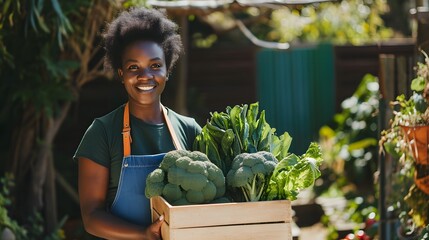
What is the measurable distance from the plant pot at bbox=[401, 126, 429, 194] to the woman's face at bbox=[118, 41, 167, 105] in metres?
1.50

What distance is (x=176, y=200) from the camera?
10.5 feet

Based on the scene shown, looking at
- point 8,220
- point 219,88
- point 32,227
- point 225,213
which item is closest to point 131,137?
point 225,213

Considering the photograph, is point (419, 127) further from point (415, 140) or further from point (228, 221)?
point (228, 221)

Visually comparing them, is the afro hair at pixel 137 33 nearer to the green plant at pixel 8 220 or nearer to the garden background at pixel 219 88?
the garden background at pixel 219 88

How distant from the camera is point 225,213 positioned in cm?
314

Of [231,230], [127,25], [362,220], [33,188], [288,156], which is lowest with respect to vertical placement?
[362,220]

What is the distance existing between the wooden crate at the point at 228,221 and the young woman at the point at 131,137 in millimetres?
186

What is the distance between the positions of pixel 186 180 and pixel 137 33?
0.77 meters

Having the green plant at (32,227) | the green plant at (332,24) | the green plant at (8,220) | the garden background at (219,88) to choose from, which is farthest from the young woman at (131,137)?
the green plant at (332,24)

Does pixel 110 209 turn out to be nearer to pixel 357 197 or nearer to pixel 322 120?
pixel 357 197

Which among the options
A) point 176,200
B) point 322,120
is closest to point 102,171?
point 176,200

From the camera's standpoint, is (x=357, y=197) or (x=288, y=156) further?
(x=357, y=197)

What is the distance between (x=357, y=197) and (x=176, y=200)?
226 inches

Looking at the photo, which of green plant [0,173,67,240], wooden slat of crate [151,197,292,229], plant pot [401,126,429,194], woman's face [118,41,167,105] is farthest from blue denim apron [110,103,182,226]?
green plant [0,173,67,240]
